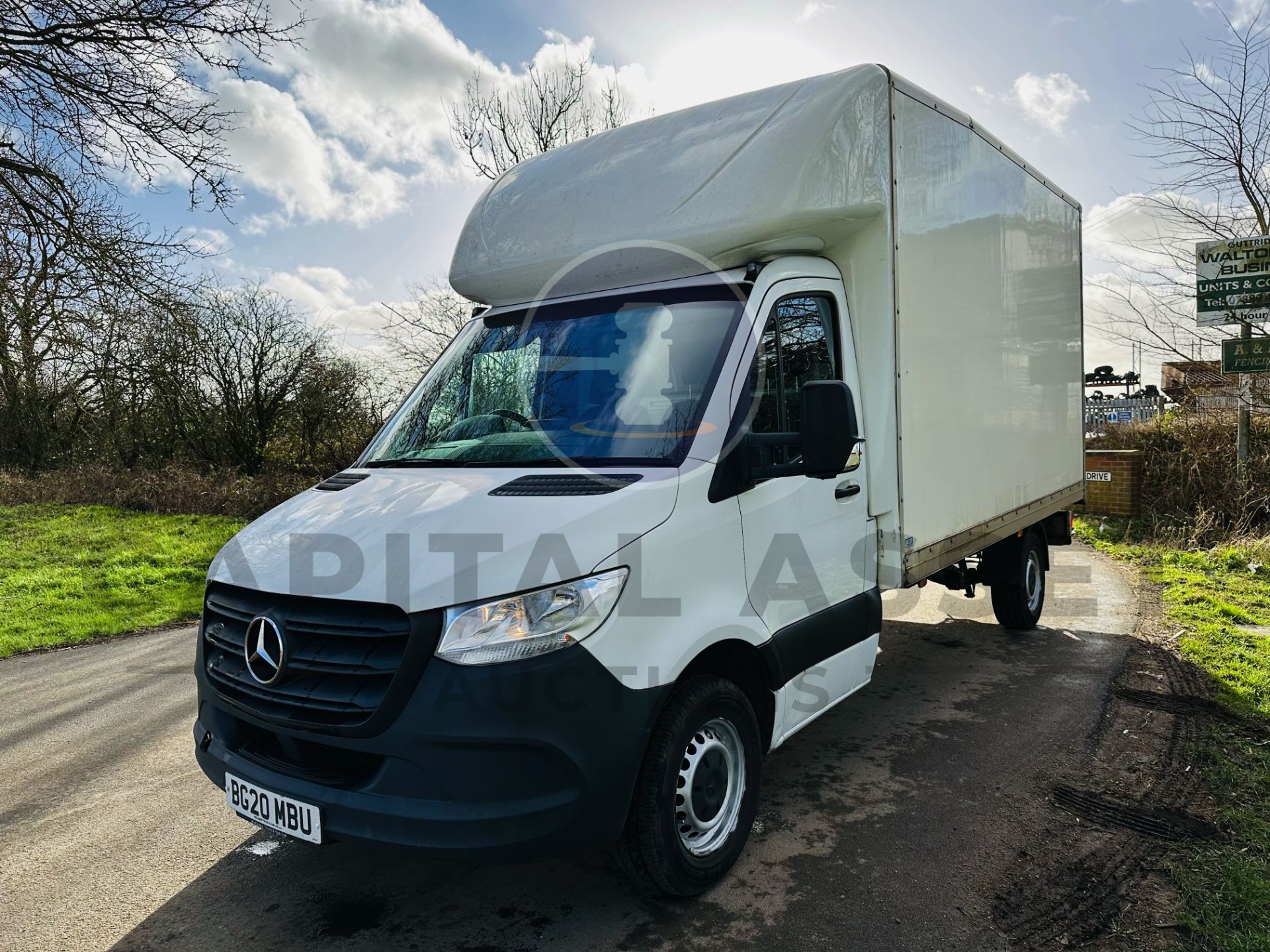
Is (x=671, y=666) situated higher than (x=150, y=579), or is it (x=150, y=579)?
(x=671, y=666)

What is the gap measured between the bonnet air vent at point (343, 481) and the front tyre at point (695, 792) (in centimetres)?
162

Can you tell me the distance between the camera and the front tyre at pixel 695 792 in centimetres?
289

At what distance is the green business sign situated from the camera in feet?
34.2

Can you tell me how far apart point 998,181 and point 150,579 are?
9650 mm

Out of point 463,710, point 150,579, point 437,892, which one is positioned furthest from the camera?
point 150,579

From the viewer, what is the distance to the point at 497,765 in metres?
2.56

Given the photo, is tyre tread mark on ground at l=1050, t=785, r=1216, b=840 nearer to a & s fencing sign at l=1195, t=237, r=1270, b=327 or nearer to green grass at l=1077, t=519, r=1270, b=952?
green grass at l=1077, t=519, r=1270, b=952

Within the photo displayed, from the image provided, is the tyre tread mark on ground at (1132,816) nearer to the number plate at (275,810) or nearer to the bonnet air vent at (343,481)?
the number plate at (275,810)

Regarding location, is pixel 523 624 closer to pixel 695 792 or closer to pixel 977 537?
pixel 695 792

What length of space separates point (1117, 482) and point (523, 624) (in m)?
12.2

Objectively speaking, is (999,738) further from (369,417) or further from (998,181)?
(369,417)

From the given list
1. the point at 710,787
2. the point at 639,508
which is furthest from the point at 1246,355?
the point at 639,508

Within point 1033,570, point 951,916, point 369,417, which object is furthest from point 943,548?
point 369,417

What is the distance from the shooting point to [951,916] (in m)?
3.02
